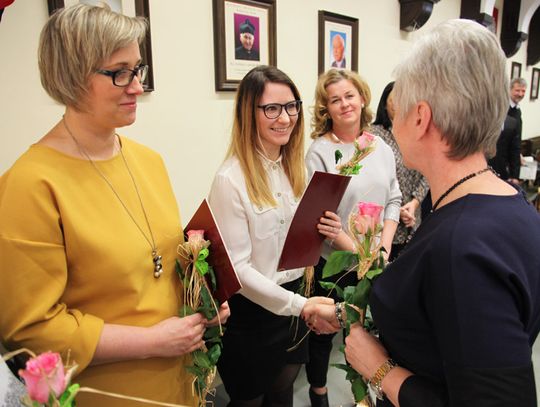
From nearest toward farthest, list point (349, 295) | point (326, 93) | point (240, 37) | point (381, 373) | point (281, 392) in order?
1. point (381, 373)
2. point (349, 295)
3. point (281, 392)
4. point (326, 93)
5. point (240, 37)

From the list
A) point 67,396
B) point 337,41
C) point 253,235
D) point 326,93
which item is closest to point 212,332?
point 253,235

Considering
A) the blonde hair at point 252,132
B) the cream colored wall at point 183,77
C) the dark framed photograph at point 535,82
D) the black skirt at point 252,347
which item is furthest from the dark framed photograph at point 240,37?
the dark framed photograph at point 535,82

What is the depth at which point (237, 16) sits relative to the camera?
219 centimetres

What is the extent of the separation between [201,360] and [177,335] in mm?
165

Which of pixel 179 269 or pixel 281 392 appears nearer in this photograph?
pixel 179 269

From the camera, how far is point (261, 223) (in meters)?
1.44

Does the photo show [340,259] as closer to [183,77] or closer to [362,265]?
[362,265]

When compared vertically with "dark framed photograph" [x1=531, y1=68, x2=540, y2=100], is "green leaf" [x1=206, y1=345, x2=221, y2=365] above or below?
below

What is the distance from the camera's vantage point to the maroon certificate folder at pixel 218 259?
1084 millimetres

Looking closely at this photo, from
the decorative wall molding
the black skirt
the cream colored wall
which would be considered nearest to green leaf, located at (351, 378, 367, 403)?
the black skirt

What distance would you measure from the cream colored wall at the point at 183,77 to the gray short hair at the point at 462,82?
2.61ft

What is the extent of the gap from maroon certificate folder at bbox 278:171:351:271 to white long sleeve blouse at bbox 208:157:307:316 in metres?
0.07

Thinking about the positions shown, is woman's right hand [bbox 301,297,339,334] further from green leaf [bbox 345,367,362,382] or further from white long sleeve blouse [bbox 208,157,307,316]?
green leaf [bbox 345,367,362,382]

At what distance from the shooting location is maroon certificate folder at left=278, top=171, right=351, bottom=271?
4.53ft
